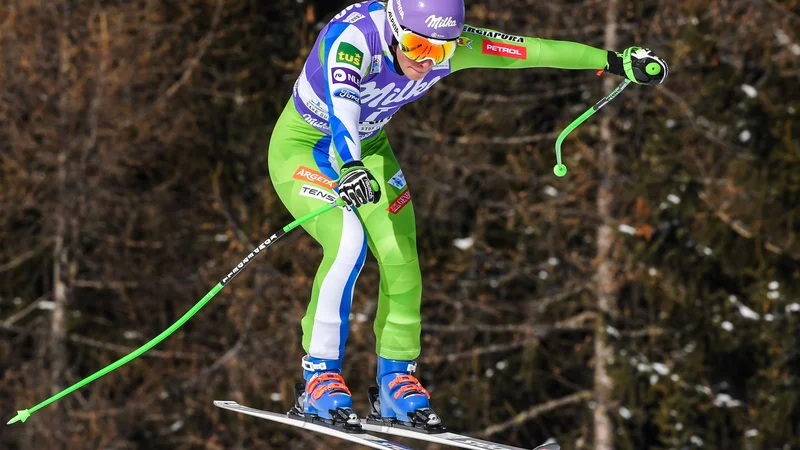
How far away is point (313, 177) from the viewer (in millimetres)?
6613

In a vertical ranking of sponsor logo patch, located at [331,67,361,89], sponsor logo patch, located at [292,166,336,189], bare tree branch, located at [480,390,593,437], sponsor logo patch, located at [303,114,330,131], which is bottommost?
bare tree branch, located at [480,390,593,437]

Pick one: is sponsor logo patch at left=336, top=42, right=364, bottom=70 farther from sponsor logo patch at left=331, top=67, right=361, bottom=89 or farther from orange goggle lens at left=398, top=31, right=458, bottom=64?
orange goggle lens at left=398, top=31, right=458, bottom=64

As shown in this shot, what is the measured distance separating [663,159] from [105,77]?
726cm

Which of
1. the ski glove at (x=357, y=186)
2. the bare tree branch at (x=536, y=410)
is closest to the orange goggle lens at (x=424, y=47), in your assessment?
the ski glove at (x=357, y=186)

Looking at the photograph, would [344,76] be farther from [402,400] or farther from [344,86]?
[402,400]

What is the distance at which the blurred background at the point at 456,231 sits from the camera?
15391 millimetres

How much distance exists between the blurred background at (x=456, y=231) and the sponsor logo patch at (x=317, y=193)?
921cm

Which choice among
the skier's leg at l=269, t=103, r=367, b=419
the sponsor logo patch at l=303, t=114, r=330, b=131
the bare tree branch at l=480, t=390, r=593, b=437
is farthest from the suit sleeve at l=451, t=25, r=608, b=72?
the bare tree branch at l=480, t=390, r=593, b=437

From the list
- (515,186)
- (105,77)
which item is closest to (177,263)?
(105,77)

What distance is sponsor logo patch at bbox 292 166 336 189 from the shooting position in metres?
6.59

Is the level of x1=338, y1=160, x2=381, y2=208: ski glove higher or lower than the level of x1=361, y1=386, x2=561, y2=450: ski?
higher

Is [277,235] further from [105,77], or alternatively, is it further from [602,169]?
[105,77]

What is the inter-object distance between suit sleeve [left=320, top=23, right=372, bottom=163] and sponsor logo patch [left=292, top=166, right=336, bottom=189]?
1.74 ft

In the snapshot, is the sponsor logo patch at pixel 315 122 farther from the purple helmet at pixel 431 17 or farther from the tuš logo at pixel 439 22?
the tuš logo at pixel 439 22
